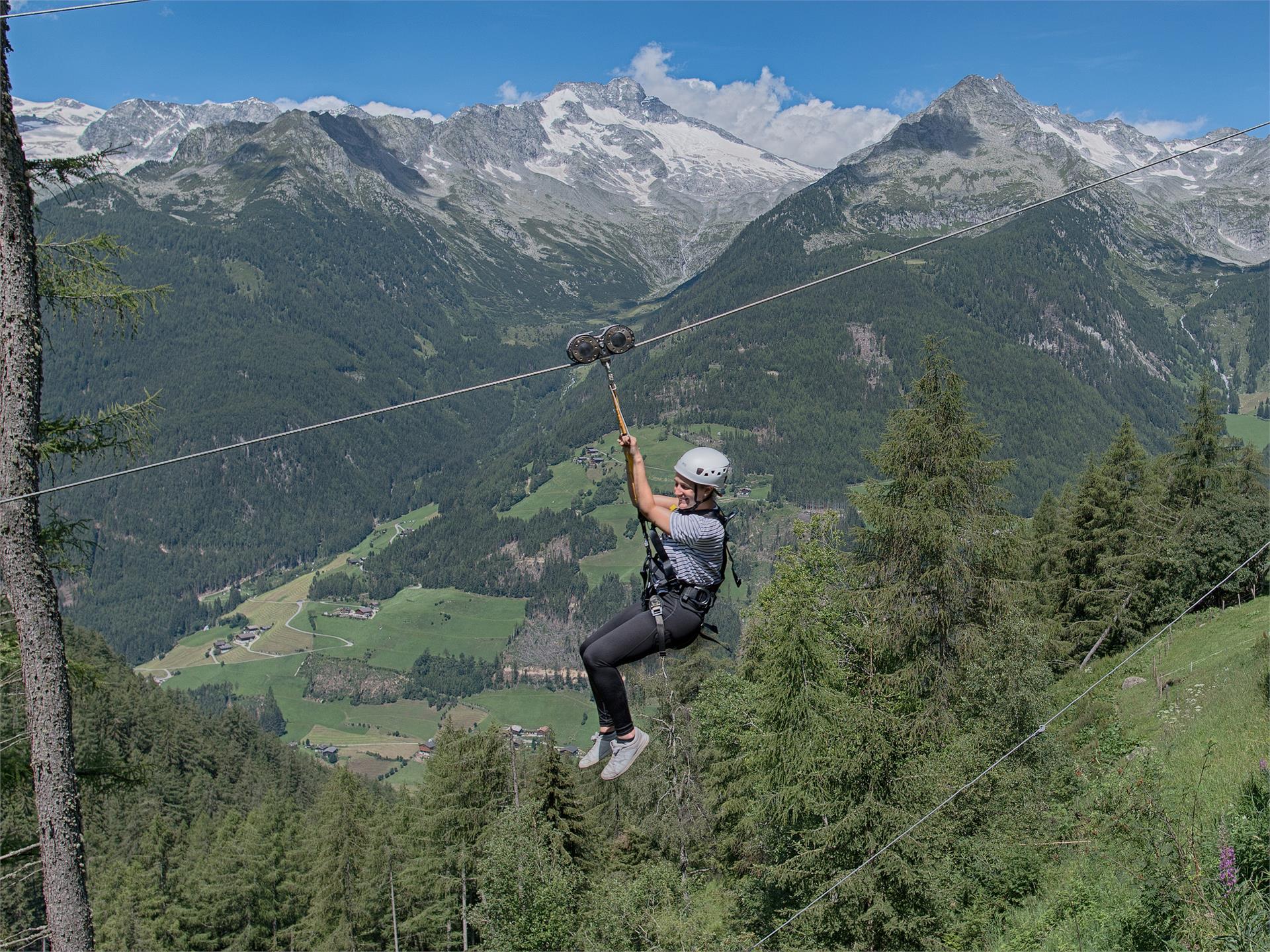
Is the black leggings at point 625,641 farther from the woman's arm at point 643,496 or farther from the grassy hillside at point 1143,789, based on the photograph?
the grassy hillside at point 1143,789

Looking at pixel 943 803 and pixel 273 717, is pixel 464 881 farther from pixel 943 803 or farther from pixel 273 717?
pixel 273 717

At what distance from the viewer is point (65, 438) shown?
9000mm

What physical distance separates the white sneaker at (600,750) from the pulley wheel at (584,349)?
12.5 feet

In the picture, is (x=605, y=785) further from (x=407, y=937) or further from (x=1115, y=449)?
(x=1115, y=449)

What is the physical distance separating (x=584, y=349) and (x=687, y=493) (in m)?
1.79

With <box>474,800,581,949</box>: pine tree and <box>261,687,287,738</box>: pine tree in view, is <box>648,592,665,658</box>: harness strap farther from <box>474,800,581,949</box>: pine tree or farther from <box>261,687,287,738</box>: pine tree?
<box>261,687,287,738</box>: pine tree

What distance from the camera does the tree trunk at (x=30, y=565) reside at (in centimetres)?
838

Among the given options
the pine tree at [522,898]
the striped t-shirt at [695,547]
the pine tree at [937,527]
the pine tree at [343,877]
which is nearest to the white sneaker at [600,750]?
the striped t-shirt at [695,547]

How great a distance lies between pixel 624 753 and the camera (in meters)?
8.34

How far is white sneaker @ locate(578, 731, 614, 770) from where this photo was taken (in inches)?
336

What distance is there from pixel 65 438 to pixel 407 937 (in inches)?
1735

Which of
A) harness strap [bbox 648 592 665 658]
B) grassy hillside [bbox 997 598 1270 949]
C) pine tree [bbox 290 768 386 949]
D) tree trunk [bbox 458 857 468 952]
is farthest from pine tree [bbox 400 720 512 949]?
harness strap [bbox 648 592 665 658]

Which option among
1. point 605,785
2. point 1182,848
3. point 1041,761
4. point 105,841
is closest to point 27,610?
point 1182,848

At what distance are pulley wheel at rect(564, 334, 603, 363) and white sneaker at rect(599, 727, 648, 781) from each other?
12.2 feet
